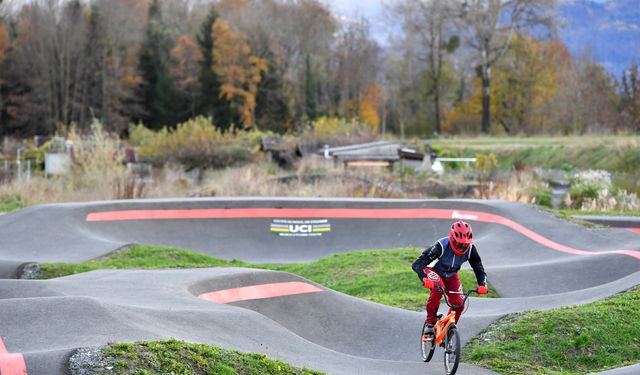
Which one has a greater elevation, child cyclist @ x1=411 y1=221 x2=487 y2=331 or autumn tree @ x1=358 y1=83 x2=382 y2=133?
autumn tree @ x1=358 y1=83 x2=382 y2=133

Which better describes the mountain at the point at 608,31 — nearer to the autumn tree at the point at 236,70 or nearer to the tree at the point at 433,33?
the tree at the point at 433,33

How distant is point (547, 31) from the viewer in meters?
53.4

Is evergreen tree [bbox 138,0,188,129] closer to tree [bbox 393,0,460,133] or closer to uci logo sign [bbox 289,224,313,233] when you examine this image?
tree [bbox 393,0,460,133]

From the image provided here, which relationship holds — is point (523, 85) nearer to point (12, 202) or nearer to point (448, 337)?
point (12, 202)

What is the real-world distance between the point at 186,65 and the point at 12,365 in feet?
207

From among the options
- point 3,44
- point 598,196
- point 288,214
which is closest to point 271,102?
point 3,44

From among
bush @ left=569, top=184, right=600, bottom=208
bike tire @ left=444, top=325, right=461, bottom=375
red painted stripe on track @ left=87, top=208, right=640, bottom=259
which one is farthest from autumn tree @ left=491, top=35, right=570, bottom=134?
bike tire @ left=444, top=325, right=461, bottom=375

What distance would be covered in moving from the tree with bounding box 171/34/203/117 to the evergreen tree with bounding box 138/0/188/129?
1.08 meters

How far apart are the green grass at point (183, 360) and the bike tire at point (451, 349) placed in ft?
4.76

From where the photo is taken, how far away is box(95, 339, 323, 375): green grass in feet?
22.0

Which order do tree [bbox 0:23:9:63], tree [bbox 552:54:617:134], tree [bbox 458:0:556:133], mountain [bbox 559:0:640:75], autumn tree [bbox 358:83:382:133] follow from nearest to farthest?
tree [bbox 552:54:617:134], tree [bbox 458:0:556:133], tree [bbox 0:23:9:63], mountain [bbox 559:0:640:75], autumn tree [bbox 358:83:382:133]

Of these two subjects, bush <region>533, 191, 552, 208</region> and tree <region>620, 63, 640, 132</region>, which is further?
tree <region>620, 63, 640, 132</region>

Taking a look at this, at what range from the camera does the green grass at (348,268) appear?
47.8 feet

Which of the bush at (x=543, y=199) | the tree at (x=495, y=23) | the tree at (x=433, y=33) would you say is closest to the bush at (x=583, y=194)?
the bush at (x=543, y=199)
